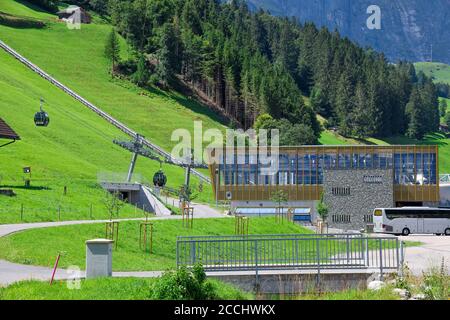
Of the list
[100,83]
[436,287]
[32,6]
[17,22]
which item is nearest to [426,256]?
[436,287]

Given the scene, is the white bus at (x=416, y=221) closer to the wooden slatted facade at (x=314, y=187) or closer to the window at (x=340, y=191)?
the window at (x=340, y=191)

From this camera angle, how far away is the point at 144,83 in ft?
456

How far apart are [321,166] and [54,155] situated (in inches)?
1146

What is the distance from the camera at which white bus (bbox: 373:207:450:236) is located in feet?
229

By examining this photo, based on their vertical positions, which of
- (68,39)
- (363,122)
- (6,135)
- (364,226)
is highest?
(68,39)

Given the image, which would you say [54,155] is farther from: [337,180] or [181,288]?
[181,288]

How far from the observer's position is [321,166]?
86.4m

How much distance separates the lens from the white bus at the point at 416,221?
6988 centimetres

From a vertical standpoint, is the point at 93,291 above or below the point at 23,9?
below

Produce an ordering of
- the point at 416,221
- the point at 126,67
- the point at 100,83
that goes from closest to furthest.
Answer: the point at 416,221 < the point at 100,83 < the point at 126,67

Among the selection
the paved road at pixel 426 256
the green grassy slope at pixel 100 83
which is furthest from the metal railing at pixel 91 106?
the paved road at pixel 426 256

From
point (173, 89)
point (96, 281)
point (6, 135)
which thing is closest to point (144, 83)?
point (173, 89)
